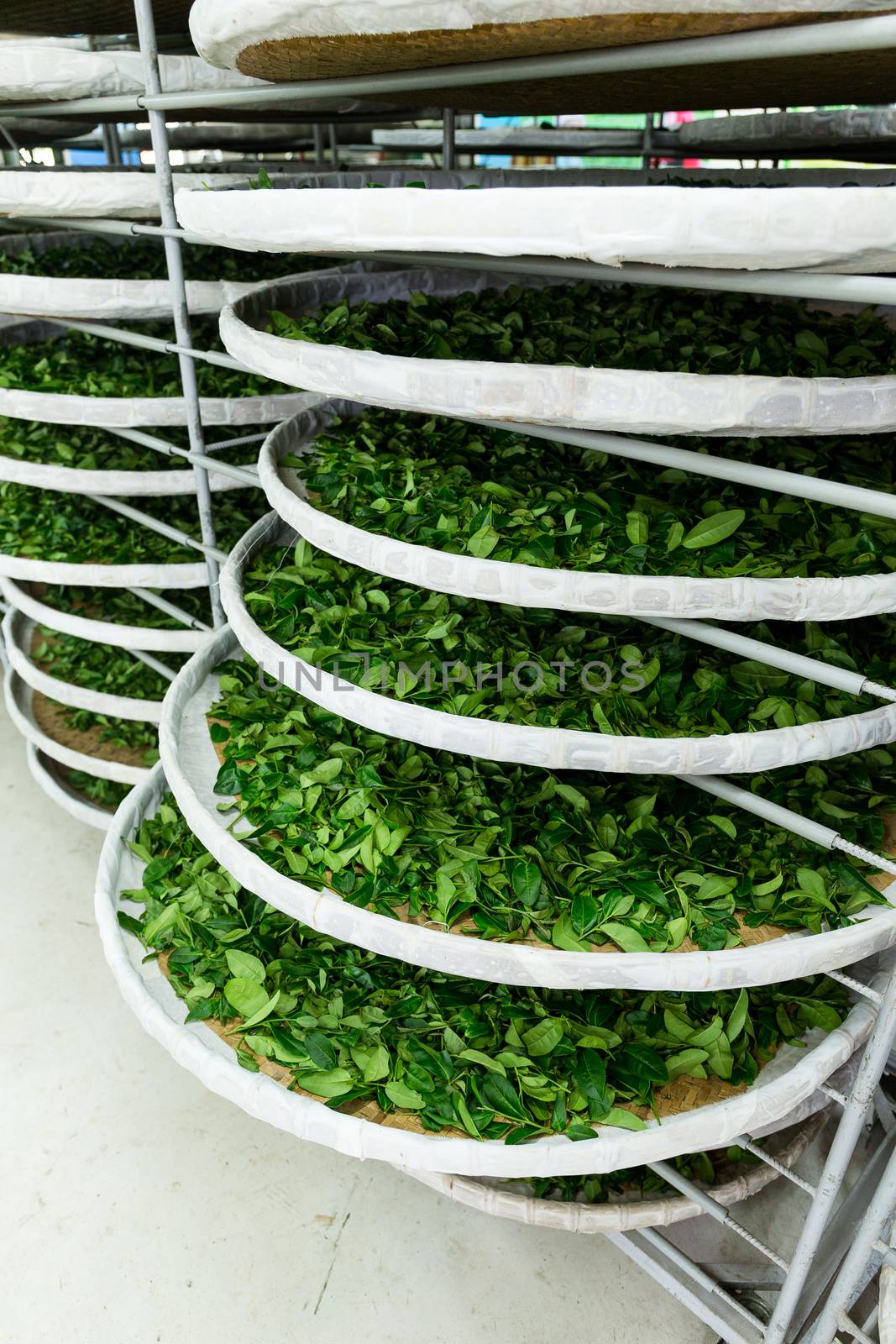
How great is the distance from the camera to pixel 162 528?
2.39m

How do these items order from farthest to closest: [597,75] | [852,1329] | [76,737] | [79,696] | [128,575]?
1. [76,737]
2. [79,696]
3. [128,575]
4. [852,1329]
5. [597,75]

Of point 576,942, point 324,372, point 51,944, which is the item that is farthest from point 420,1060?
point 51,944

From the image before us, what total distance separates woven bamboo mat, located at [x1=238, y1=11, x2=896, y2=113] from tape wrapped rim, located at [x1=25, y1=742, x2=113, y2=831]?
6.44 feet

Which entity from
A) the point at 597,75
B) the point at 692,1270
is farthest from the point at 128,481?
the point at 692,1270

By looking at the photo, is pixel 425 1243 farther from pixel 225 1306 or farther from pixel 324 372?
pixel 324 372

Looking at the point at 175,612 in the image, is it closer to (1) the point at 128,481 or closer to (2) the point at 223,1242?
(1) the point at 128,481

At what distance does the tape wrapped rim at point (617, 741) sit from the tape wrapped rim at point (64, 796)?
1591 millimetres

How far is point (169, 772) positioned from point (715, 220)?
123cm

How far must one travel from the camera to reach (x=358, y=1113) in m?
1.38

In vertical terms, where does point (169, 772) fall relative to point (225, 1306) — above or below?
above

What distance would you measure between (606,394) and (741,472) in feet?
0.62

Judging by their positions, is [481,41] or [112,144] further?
[112,144]

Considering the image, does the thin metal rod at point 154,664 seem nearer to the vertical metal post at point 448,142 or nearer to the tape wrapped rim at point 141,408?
the tape wrapped rim at point 141,408

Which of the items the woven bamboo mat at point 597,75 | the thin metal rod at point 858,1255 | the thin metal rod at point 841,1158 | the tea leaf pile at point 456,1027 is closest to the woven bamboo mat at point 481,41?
the woven bamboo mat at point 597,75
